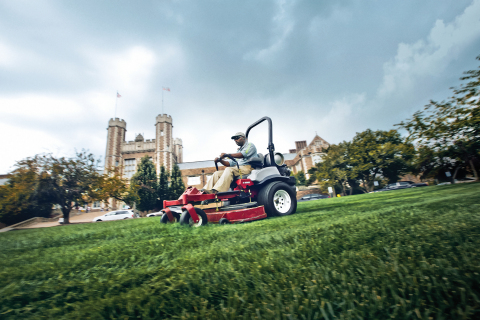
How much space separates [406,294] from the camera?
86 cm

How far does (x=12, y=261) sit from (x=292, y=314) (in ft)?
8.76

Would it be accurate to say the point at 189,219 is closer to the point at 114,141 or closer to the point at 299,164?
the point at 114,141

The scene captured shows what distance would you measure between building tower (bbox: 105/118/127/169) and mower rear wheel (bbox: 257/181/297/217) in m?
43.9

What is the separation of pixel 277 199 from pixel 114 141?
45114 mm

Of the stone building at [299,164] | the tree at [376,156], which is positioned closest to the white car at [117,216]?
the stone building at [299,164]

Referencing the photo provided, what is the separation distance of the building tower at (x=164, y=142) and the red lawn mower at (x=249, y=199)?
3751cm

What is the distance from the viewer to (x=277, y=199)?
4984mm

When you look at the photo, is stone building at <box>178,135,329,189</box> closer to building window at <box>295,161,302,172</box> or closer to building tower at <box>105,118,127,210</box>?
building window at <box>295,161,302,172</box>

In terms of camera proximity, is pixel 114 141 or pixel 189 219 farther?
pixel 114 141

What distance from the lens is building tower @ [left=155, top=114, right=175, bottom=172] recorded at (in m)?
40.3

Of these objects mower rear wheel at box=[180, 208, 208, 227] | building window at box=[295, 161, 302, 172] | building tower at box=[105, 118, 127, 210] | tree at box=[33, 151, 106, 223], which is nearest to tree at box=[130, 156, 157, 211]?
tree at box=[33, 151, 106, 223]

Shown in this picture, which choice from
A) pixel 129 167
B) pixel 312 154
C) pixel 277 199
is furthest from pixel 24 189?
pixel 312 154

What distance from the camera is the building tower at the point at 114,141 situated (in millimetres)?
41312

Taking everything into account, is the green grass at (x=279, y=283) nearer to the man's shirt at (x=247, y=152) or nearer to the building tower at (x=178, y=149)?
the man's shirt at (x=247, y=152)
